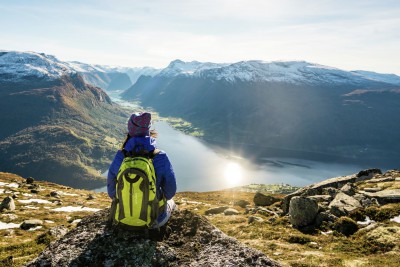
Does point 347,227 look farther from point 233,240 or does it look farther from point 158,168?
point 158,168

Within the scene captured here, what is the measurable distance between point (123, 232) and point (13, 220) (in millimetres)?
23132

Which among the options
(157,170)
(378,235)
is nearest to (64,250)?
(157,170)

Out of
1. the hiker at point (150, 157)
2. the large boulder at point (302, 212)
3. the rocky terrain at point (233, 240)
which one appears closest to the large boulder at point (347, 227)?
the rocky terrain at point (233, 240)

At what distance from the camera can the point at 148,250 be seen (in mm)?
7676

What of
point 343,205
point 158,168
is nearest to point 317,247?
point 343,205

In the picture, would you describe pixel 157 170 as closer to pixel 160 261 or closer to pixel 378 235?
pixel 160 261

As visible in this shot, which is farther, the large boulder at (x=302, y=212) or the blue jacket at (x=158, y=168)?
the large boulder at (x=302, y=212)

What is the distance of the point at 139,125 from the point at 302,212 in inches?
560

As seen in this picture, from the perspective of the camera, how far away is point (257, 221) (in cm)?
2052

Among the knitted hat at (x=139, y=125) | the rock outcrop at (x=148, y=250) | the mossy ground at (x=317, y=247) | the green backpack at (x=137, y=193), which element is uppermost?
the knitted hat at (x=139, y=125)

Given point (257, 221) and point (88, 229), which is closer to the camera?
point (88, 229)

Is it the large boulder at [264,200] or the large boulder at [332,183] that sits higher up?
the large boulder at [332,183]

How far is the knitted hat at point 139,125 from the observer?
847 centimetres

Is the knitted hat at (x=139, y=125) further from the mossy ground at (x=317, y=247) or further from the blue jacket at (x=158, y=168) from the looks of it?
the mossy ground at (x=317, y=247)
